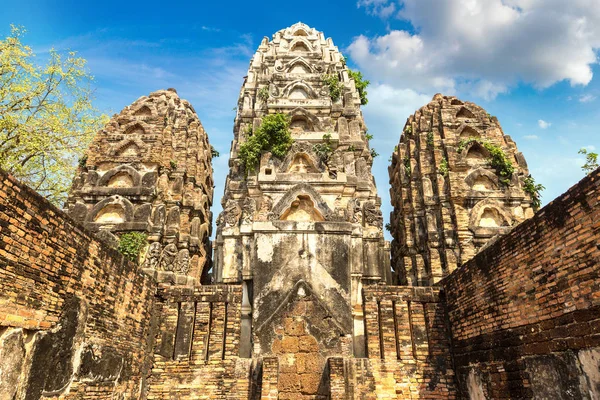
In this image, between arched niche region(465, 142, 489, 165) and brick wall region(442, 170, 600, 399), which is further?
arched niche region(465, 142, 489, 165)

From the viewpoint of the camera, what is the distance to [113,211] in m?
17.7

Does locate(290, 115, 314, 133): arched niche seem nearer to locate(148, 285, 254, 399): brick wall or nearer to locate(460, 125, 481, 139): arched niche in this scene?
locate(460, 125, 481, 139): arched niche

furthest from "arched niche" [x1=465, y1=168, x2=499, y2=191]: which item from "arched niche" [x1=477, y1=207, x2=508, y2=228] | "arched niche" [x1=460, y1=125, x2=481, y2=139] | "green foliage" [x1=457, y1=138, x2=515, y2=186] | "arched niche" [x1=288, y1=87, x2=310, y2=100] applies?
"arched niche" [x1=288, y1=87, x2=310, y2=100]

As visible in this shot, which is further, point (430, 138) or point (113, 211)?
point (430, 138)

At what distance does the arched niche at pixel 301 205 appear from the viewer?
14.4 meters

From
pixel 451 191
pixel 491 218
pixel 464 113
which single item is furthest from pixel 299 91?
pixel 491 218

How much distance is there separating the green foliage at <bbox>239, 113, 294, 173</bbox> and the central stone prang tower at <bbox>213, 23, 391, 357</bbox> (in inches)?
12.2

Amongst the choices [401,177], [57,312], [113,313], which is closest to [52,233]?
[57,312]

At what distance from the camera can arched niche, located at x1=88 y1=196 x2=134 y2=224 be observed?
17328 mm

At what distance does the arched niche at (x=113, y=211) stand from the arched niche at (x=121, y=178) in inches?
41.7

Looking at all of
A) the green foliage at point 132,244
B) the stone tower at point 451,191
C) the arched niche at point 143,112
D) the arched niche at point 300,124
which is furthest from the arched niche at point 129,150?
the stone tower at point 451,191

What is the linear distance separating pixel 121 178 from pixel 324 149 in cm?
953

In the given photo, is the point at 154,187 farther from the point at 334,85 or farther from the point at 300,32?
the point at 300,32

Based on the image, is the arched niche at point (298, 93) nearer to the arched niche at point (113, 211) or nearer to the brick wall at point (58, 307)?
the arched niche at point (113, 211)
